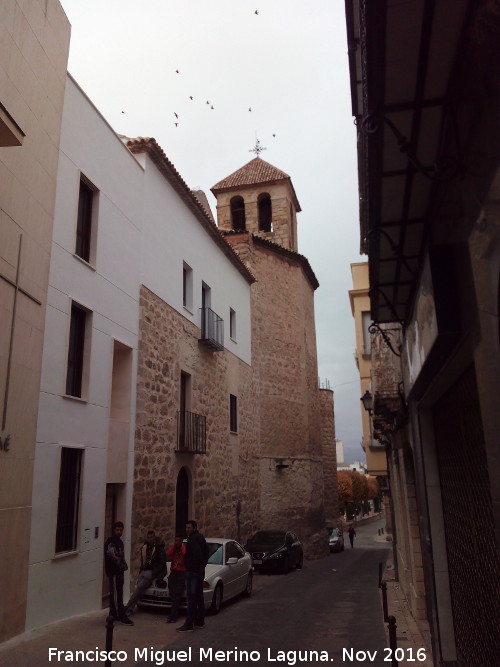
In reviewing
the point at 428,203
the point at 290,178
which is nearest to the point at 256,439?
the point at 290,178

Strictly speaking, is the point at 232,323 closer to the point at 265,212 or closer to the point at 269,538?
the point at 269,538

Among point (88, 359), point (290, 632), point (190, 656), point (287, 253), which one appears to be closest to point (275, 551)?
point (290, 632)

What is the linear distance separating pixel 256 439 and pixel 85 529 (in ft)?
40.4

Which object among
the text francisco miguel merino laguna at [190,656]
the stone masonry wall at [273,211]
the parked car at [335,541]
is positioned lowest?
the parked car at [335,541]

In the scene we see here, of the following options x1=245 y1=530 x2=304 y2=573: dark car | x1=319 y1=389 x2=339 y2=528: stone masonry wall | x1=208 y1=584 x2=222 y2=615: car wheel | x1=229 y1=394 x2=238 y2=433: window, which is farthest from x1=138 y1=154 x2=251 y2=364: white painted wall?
x1=319 y1=389 x2=339 y2=528: stone masonry wall

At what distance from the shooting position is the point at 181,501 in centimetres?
1365

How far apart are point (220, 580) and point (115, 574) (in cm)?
235

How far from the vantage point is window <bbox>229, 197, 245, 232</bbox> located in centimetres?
2947

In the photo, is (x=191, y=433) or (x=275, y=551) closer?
(x=191, y=433)

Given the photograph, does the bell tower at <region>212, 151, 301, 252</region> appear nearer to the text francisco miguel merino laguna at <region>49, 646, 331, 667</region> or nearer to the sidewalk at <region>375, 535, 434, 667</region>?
the sidewalk at <region>375, 535, 434, 667</region>

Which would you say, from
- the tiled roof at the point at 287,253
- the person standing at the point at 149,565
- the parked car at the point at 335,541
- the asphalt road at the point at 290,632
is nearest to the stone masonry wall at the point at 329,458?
the parked car at the point at 335,541

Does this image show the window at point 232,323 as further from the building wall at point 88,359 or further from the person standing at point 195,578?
the person standing at point 195,578

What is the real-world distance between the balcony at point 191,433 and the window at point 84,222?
5.10 meters

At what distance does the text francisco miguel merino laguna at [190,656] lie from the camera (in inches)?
258
